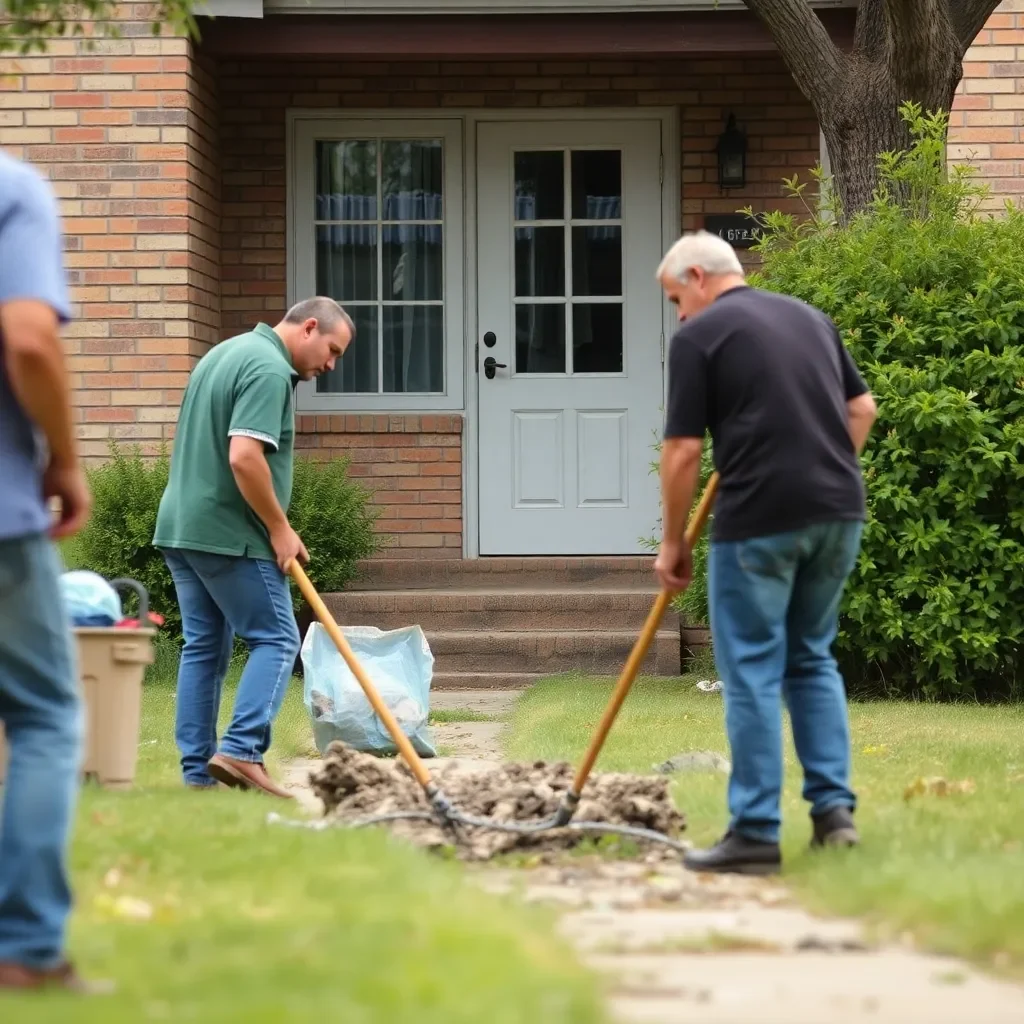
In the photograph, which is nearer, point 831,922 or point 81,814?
point 831,922

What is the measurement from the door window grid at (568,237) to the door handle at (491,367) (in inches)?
4.5

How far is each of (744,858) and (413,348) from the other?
807 cm

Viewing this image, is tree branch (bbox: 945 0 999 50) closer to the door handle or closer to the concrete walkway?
the door handle

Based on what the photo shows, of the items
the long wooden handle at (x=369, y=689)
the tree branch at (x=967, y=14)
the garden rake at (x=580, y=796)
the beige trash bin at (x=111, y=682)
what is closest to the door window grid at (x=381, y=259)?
the tree branch at (x=967, y=14)

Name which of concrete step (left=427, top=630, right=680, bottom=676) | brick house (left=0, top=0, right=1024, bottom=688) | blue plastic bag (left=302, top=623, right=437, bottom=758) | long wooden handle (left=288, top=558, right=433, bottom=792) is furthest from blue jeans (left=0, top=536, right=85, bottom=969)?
brick house (left=0, top=0, right=1024, bottom=688)

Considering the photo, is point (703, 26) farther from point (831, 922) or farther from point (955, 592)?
point (831, 922)

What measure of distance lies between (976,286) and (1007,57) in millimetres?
2927

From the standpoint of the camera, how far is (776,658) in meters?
5.18

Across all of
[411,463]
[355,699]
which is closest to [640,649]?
[355,699]

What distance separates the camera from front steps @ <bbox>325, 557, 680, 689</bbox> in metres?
11.2

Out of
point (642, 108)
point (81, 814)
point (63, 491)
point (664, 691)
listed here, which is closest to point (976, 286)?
point (664, 691)

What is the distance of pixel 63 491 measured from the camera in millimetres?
3713

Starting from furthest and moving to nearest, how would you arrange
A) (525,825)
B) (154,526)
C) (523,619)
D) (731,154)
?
(731,154) → (523,619) → (154,526) → (525,825)

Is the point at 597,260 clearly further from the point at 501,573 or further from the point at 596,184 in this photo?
the point at 501,573
